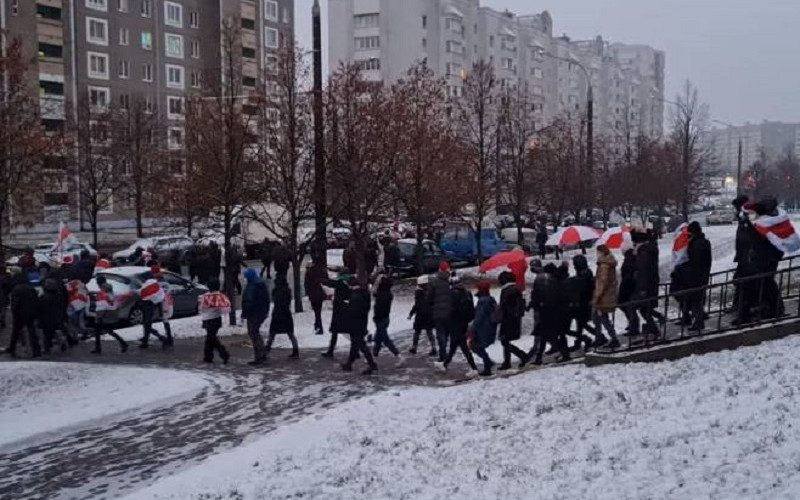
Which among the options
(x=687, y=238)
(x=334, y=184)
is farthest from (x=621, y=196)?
(x=687, y=238)

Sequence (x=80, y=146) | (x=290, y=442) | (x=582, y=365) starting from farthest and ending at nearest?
(x=80, y=146) → (x=582, y=365) → (x=290, y=442)

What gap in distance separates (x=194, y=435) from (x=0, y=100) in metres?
11.9

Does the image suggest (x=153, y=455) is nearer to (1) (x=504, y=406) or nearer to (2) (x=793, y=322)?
(1) (x=504, y=406)

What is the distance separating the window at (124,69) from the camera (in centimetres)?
6788

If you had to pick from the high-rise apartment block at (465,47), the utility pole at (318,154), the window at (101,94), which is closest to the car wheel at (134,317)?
the utility pole at (318,154)

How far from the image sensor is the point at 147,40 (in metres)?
70.4

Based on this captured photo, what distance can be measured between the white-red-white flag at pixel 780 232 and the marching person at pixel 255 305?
314 inches

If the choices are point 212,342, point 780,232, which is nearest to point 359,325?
point 212,342

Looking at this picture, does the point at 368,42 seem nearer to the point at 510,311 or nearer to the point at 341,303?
the point at 341,303

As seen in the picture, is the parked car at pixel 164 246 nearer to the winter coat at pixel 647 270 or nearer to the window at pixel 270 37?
the winter coat at pixel 647 270

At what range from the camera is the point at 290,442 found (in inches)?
375

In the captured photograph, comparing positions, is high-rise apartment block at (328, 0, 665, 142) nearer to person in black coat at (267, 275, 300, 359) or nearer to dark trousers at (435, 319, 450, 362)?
person in black coat at (267, 275, 300, 359)

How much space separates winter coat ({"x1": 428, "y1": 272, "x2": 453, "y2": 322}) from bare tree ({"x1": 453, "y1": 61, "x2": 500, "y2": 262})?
15.6m

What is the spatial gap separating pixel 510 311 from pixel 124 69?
2424 inches
